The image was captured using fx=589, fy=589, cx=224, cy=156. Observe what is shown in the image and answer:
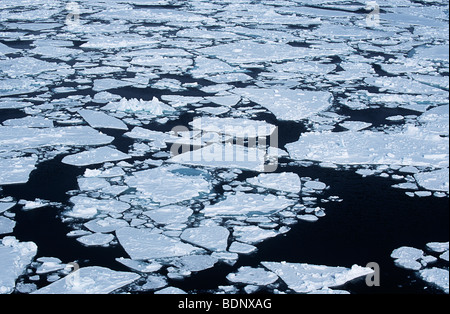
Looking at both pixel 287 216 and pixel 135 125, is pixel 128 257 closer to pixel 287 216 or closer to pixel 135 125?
pixel 287 216

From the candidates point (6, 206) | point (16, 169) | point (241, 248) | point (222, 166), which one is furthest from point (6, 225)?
point (222, 166)

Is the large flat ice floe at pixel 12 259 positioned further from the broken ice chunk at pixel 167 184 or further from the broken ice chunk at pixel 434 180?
the broken ice chunk at pixel 434 180

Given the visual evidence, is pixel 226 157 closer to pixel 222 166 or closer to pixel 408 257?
pixel 222 166

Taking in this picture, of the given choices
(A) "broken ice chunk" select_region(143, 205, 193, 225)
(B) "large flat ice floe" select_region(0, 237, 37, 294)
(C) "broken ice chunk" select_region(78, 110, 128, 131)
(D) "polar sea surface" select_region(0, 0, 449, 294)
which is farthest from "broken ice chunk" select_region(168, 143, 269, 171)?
(B) "large flat ice floe" select_region(0, 237, 37, 294)

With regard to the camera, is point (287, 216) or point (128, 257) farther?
point (287, 216)
